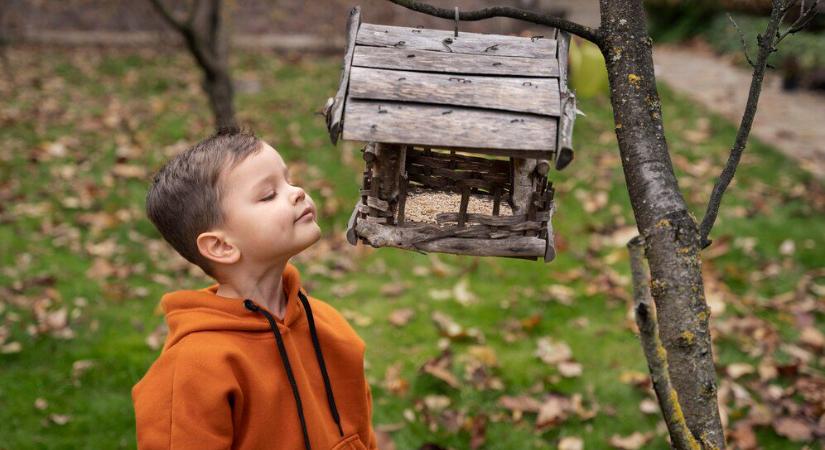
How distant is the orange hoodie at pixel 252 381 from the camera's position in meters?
1.60

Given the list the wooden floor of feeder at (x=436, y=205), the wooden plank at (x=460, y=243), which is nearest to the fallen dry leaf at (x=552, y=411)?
the wooden floor of feeder at (x=436, y=205)

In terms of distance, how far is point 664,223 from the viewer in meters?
1.47

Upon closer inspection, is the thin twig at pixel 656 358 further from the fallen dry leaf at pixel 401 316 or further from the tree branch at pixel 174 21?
the tree branch at pixel 174 21

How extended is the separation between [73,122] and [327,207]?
3.05 meters

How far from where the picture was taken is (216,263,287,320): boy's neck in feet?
5.90

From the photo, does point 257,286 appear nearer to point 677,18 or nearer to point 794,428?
point 794,428

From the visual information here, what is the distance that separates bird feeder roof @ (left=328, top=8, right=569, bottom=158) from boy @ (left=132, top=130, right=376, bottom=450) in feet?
1.08

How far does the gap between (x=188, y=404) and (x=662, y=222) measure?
1103 millimetres

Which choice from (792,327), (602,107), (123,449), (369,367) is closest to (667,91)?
(602,107)

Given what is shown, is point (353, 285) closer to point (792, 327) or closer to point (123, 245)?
point (123, 245)

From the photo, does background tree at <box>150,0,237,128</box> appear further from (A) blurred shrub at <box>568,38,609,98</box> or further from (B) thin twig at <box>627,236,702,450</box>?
(B) thin twig at <box>627,236,702,450</box>

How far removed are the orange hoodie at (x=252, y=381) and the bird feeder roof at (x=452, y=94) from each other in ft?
2.03

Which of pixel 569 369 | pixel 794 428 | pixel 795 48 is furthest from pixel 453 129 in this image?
pixel 795 48

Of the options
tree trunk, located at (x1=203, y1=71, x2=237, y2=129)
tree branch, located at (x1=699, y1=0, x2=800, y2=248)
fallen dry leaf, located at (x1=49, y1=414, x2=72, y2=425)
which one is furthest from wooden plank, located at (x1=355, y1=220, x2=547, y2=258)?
tree trunk, located at (x1=203, y1=71, x2=237, y2=129)
